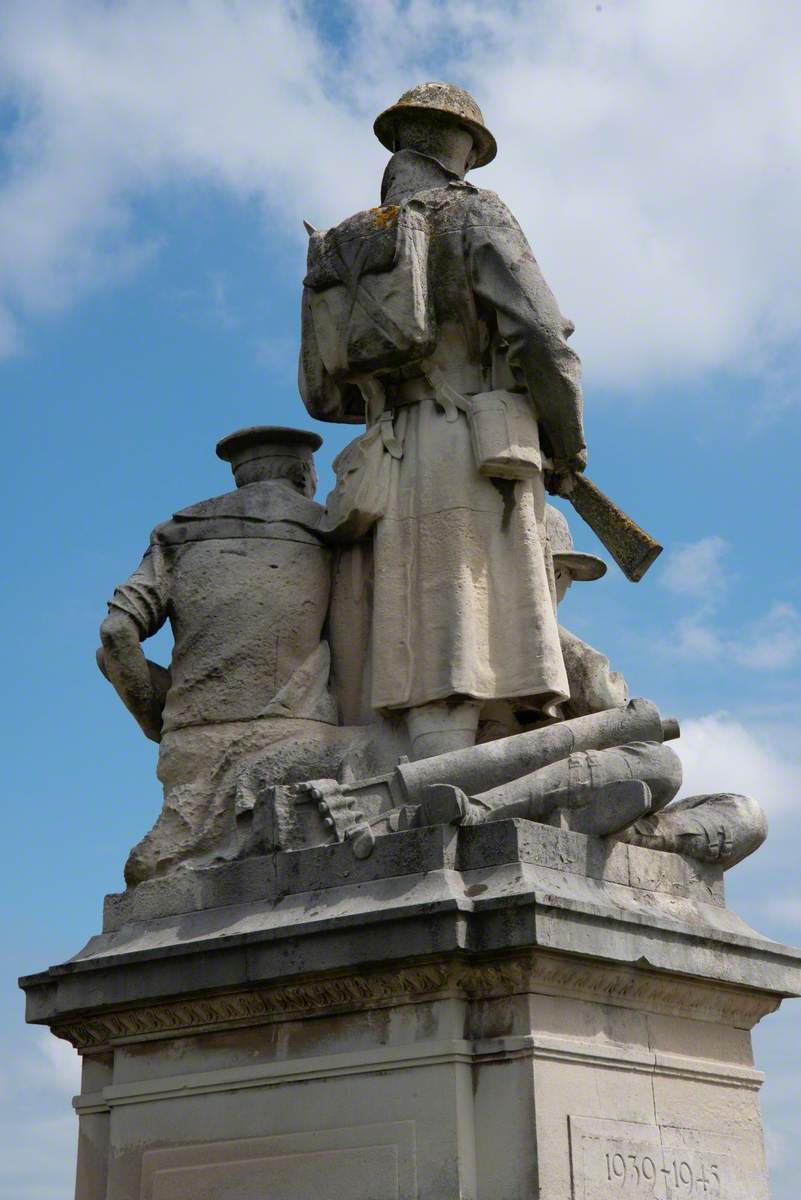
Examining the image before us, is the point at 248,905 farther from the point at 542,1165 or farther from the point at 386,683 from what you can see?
the point at 542,1165

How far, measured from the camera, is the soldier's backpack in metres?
9.61

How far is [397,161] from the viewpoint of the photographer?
10.3 meters

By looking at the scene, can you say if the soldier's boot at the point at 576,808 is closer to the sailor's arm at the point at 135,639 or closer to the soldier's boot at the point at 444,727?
the soldier's boot at the point at 444,727

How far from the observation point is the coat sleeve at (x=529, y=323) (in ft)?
31.0

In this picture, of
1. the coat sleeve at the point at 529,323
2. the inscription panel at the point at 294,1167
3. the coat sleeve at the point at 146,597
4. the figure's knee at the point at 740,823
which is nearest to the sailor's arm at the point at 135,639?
the coat sleeve at the point at 146,597

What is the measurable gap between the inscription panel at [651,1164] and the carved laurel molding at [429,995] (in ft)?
1.85

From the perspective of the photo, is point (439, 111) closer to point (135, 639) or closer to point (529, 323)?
point (529, 323)

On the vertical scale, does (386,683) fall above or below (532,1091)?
above

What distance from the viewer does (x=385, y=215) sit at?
386 inches

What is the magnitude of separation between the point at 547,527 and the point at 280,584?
1494 mm

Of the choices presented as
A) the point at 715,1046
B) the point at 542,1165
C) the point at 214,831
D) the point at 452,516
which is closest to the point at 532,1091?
the point at 542,1165

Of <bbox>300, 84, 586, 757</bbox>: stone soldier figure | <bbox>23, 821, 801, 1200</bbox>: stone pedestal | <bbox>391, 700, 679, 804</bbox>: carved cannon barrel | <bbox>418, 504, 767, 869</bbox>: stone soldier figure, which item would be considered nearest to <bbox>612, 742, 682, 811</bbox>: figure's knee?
<bbox>418, 504, 767, 869</bbox>: stone soldier figure

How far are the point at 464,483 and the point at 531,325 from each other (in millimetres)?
879

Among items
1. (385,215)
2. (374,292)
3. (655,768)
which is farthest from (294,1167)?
(385,215)
